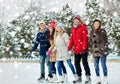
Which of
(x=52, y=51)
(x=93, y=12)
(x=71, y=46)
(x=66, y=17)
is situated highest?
(x=93, y=12)

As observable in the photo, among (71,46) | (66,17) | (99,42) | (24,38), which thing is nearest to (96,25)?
(99,42)

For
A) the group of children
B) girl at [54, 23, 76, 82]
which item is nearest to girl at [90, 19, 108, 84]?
the group of children

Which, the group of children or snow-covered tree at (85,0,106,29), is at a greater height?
snow-covered tree at (85,0,106,29)

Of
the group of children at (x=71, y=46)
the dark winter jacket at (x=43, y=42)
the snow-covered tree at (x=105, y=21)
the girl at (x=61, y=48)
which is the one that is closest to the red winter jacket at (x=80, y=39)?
the group of children at (x=71, y=46)

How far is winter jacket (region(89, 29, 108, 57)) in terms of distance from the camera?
27.7ft

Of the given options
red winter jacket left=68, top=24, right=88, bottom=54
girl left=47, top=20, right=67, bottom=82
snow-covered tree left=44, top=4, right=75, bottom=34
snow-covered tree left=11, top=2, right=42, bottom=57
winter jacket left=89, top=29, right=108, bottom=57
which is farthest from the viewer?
snow-covered tree left=44, top=4, right=75, bottom=34

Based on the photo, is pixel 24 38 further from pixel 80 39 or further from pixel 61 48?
pixel 80 39

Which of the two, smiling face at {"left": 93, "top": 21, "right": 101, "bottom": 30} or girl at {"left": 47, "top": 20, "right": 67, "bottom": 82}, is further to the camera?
girl at {"left": 47, "top": 20, "right": 67, "bottom": 82}

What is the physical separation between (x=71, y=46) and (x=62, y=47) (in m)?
0.39

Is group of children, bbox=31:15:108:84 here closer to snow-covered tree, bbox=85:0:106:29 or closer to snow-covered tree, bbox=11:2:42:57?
snow-covered tree, bbox=11:2:42:57

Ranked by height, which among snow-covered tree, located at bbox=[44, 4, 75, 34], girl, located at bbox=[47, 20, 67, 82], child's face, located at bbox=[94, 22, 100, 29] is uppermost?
snow-covered tree, located at bbox=[44, 4, 75, 34]

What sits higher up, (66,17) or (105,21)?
(66,17)

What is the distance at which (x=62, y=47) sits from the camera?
9.37 meters

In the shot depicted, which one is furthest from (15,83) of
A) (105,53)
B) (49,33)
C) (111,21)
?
(111,21)
